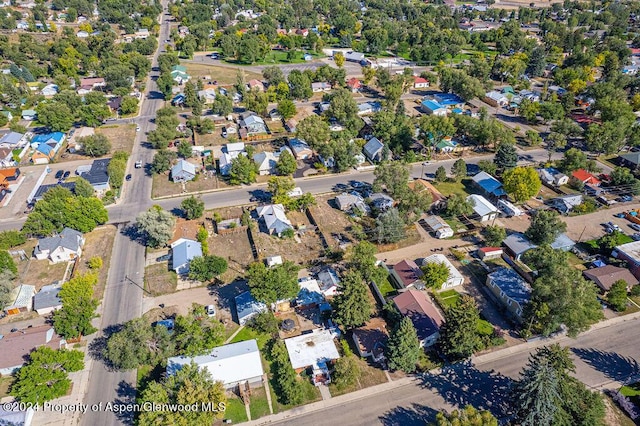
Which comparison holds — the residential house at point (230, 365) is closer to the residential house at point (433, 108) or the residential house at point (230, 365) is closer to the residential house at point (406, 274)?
the residential house at point (406, 274)

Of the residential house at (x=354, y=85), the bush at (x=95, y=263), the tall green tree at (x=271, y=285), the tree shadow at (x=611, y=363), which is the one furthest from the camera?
the residential house at (x=354, y=85)

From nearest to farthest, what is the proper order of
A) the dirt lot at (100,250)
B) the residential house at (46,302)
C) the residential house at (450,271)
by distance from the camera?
the residential house at (46,302), the residential house at (450,271), the dirt lot at (100,250)

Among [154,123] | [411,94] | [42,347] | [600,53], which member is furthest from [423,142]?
[600,53]

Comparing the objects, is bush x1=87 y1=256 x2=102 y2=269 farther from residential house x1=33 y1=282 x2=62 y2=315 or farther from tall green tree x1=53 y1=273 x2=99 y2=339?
tall green tree x1=53 y1=273 x2=99 y2=339

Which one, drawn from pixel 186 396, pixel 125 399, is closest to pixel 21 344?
pixel 125 399

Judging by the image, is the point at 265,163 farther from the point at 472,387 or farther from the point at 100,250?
the point at 472,387

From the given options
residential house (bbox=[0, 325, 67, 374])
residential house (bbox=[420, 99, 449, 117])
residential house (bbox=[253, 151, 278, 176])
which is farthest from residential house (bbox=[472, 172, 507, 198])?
residential house (bbox=[0, 325, 67, 374])

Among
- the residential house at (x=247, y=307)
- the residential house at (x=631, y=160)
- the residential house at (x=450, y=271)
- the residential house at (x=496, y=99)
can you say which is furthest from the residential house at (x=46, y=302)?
the residential house at (x=496, y=99)
